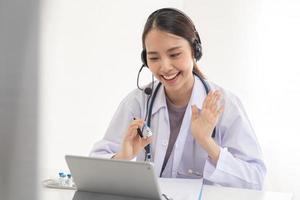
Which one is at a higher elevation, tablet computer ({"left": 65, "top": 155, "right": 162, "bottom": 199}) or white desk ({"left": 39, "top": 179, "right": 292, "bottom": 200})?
tablet computer ({"left": 65, "top": 155, "right": 162, "bottom": 199})

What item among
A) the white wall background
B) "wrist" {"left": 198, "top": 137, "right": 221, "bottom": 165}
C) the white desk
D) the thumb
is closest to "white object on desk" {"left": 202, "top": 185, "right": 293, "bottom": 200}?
the white desk


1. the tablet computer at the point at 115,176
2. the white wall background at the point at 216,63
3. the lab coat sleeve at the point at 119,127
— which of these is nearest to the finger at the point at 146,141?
the lab coat sleeve at the point at 119,127

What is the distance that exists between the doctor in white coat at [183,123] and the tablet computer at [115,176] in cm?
33

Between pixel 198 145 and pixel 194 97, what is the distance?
0.19 m

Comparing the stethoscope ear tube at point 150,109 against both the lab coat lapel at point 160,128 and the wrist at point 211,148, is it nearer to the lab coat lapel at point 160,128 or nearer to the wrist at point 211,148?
the lab coat lapel at point 160,128

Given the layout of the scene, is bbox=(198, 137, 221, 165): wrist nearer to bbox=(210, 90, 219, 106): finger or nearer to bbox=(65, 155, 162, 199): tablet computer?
bbox=(210, 90, 219, 106): finger

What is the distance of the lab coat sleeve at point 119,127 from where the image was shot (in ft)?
5.90

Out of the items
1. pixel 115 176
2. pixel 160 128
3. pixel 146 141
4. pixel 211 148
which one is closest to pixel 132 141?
pixel 146 141

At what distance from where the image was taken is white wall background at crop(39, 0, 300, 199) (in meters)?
2.18

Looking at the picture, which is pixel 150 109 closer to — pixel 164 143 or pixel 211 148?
pixel 164 143

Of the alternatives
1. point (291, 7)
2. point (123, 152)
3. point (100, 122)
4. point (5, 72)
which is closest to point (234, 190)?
point (123, 152)

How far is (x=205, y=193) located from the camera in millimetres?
1440

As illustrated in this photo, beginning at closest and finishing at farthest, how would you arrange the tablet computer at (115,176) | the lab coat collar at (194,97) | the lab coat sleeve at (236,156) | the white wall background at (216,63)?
the tablet computer at (115,176), the lab coat sleeve at (236,156), the lab coat collar at (194,97), the white wall background at (216,63)

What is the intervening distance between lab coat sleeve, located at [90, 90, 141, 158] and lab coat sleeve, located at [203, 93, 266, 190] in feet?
1.17
